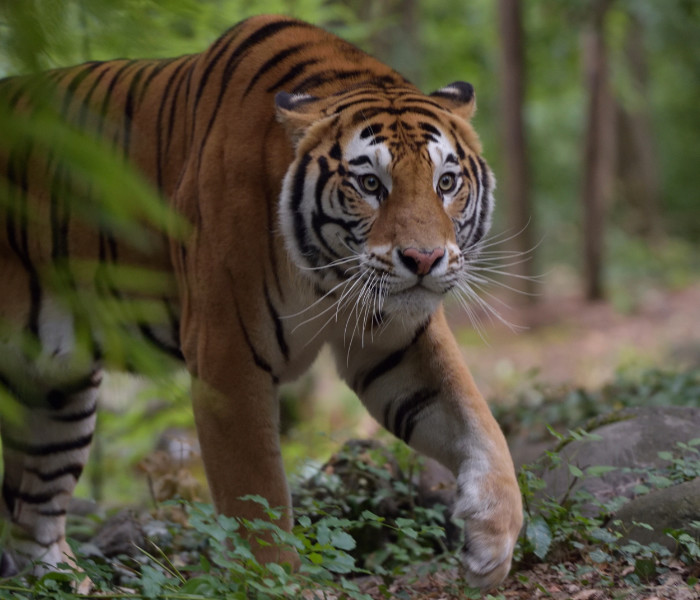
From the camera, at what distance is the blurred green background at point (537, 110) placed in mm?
1639

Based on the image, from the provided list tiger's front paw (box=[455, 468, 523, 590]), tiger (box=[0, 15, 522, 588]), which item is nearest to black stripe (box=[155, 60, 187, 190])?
tiger (box=[0, 15, 522, 588])

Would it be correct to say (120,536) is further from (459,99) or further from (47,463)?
(459,99)

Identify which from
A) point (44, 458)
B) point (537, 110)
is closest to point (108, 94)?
point (44, 458)

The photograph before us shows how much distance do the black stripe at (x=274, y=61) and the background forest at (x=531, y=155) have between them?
0.32 meters

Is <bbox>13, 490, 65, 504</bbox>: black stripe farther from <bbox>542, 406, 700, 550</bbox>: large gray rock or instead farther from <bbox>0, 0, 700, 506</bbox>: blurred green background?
<bbox>542, 406, 700, 550</bbox>: large gray rock

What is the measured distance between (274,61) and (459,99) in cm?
71

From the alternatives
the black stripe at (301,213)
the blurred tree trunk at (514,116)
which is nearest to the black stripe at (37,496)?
the black stripe at (301,213)

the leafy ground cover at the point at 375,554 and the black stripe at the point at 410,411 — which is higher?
the black stripe at the point at 410,411

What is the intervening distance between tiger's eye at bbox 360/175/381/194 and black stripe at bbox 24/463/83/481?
2091 mm

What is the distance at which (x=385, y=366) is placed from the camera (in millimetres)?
3344

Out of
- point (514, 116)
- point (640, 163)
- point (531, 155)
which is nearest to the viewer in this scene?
point (514, 116)

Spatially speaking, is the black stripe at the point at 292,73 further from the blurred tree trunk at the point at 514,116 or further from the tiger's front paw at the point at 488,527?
the blurred tree trunk at the point at 514,116

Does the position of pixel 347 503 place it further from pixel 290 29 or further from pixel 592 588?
pixel 290 29

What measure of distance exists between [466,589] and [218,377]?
41.8 inches
